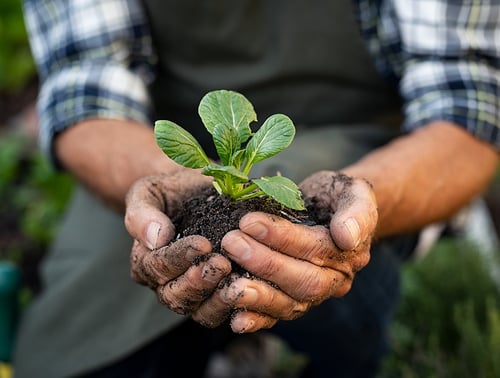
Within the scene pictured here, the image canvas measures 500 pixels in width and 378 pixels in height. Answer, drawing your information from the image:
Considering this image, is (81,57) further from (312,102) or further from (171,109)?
(312,102)

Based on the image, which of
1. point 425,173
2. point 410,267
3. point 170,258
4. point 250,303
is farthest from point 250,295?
point 410,267

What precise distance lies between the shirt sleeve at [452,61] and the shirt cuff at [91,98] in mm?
621

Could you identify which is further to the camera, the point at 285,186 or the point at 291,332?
the point at 291,332

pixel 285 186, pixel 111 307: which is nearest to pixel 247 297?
pixel 285 186

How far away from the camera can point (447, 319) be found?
1.92m

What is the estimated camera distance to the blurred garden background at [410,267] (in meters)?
1.70

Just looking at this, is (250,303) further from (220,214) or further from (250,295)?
(220,214)

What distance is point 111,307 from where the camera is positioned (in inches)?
66.0

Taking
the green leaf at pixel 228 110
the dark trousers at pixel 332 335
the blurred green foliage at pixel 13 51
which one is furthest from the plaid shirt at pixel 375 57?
the blurred green foliage at pixel 13 51

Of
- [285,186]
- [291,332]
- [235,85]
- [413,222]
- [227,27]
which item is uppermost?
[285,186]

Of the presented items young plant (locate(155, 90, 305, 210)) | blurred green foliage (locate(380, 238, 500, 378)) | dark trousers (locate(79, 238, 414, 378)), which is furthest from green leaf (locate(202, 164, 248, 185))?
blurred green foliage (locate(380, 238, 500, 378))

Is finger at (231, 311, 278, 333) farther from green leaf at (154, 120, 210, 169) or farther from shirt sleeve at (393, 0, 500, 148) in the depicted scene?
shirt sleeve at (393, 0, 500, 148)

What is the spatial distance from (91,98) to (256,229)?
81 centimetres

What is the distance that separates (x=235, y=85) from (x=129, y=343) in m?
0.65
